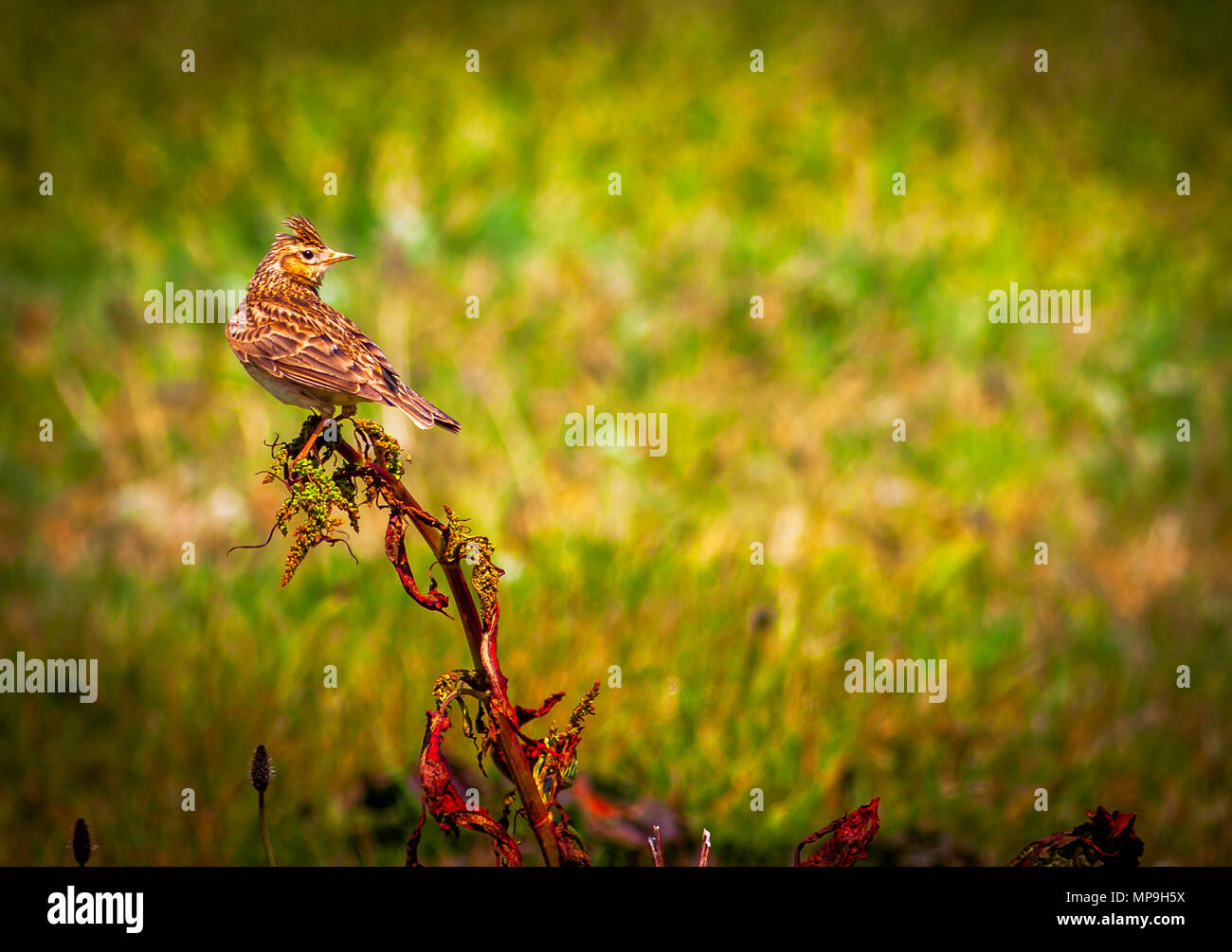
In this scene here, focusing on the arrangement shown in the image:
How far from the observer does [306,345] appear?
1681mm

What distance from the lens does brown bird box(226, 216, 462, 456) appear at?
5.33 feet

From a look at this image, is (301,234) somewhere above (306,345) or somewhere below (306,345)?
above

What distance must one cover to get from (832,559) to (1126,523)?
7.08 feet

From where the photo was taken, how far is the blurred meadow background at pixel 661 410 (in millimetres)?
4938

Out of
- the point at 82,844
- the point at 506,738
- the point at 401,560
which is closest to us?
the point at 401,560

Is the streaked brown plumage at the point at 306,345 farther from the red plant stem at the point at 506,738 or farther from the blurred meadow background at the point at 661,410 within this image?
the blurred meadow background at the point at 661,410

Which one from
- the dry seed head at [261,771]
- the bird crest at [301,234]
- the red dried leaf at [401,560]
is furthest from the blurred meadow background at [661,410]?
the red dried leaf at [401,560]

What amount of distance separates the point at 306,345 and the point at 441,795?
0.66 m

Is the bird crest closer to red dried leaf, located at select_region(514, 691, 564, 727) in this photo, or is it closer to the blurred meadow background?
red dried leaf, located at select_region(514, 691, 564, 727)

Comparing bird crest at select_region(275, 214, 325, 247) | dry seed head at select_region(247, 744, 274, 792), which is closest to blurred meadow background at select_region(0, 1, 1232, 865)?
dry seed head at select_region(247, 744, 274, 792)

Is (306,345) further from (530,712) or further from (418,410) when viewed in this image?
(530,712)

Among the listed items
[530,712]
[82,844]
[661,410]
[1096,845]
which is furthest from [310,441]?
[661,410]

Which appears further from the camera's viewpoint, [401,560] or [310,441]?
[310,441]

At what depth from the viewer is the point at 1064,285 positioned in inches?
356
